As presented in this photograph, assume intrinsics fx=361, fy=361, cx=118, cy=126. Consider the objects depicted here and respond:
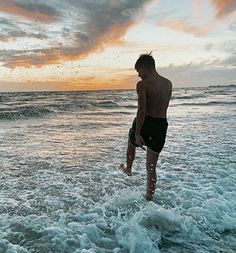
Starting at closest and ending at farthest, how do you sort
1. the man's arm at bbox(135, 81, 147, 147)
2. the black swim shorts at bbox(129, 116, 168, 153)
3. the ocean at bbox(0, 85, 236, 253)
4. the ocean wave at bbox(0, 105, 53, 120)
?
1. the ocean at bbox(0, 85, 236, 253)
2. the man's arm at bbox(135, 81, 147, 147)
3. the black swim shorts at bbox(129, 116, 168, 153)
4. the ocean wave at bbox(0, 105, 53, 120)

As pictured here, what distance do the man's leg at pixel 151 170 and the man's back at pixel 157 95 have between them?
0.57m

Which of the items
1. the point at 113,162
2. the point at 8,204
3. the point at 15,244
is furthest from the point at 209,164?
the point at 15,244

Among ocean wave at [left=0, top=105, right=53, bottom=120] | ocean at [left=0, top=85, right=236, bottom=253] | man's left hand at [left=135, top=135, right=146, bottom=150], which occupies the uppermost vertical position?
man's left hand at [left=135, top=135, right=146, bottom=150]

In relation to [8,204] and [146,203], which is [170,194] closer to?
[146,203]

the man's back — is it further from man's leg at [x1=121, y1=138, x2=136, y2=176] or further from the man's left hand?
man's leg at [x1=121, y1=138, x2=136, y2=176]

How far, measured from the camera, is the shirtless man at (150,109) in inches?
187

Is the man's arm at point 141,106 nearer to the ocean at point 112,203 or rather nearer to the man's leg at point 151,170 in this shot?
the man's leg at point 151,170

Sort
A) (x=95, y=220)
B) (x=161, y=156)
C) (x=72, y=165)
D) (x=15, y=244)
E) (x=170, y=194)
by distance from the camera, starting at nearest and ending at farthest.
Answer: (x=15, y=244) < (x=95, y=220) < (x=170, y=194) < (x=72, y=165) < (x=161, y=156)

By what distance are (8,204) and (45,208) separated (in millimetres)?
552

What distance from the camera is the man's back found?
4766mm

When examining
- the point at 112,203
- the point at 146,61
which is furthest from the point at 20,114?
the point at 146,61

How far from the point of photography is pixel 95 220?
4.52m

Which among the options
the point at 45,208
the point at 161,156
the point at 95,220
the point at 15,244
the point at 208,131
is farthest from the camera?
the point at 208,131

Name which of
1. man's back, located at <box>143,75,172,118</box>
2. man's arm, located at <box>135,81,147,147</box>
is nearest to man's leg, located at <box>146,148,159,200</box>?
man's arm, located at <box>135,81,147,147</box>
